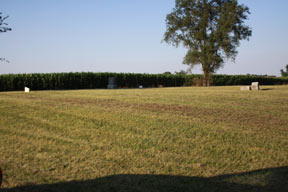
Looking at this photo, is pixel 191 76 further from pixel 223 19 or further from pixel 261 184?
pixel 261 184

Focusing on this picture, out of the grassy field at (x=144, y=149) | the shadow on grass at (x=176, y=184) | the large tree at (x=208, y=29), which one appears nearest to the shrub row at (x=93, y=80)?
the large tree at (x=208, y=29)

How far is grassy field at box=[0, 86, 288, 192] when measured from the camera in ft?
17.3

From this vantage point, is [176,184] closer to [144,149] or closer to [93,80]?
[144,149]

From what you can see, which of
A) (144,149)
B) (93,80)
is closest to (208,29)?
(93,80)

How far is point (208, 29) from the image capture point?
3659cm

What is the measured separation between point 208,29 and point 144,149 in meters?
32.8

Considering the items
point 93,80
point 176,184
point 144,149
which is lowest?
point 176,184

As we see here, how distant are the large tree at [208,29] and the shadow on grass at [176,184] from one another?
30.9 meters

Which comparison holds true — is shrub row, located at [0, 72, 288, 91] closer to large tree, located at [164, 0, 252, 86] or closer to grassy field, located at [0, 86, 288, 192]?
large tree, located at [164, 0, 252, 86]

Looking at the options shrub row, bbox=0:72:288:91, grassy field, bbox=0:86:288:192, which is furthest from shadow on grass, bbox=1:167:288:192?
shrub row, bbox=0:72:288:91

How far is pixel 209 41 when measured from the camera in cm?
3556

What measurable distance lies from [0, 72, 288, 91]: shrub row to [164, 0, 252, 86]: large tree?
160 inches

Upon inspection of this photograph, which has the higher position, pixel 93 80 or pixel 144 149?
pixel 93 80

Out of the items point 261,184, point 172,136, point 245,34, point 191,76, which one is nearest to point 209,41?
point 245,34
